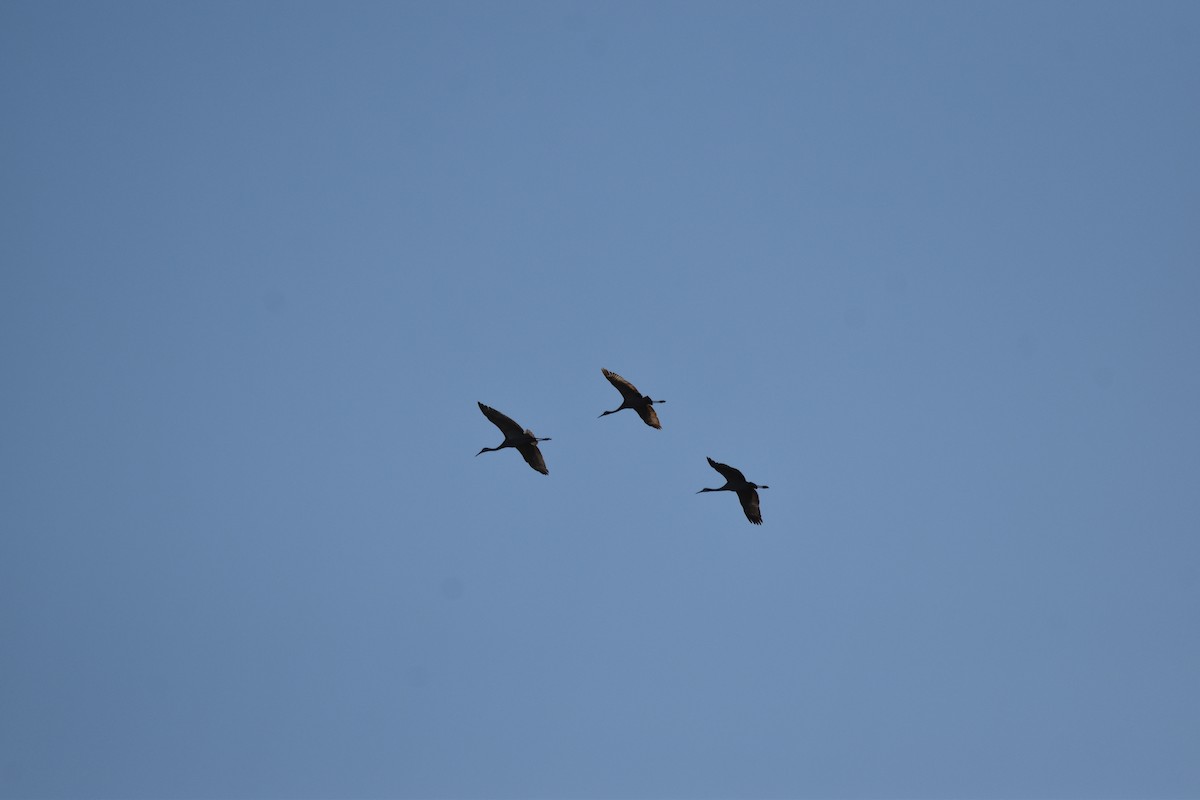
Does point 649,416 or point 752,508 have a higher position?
point 649,416

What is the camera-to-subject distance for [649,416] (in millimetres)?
60719

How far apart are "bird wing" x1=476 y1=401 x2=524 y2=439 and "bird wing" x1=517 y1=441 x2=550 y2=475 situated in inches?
24.9

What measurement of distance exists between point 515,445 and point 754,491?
9839 millimetres

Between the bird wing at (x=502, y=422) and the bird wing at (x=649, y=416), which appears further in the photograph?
the bird wing at (x=649, y=416)

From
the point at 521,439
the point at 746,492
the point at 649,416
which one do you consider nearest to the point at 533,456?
the point at 521,439

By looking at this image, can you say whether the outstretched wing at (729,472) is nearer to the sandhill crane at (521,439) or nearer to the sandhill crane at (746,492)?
the sandhill crane at (746,492)

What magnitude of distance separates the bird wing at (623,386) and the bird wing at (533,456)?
421 centimetres

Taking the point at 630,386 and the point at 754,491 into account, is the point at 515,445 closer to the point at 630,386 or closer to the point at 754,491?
the point at 630,386

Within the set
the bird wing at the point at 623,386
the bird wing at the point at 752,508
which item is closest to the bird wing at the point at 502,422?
the bird wing at the point at 623,386

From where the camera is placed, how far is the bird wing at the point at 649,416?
60.6 meters

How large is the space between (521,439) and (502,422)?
1165 mm

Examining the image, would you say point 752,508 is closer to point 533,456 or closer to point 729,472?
point 729,472

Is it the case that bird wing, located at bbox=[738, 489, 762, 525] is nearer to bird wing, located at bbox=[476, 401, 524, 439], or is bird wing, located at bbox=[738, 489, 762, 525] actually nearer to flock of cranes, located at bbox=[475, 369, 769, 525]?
flock of cranes, located at bbox=[475, 369, 769, 525]

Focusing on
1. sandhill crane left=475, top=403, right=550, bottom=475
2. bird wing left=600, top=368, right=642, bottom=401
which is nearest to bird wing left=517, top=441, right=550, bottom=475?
sandhill crane left=475, top=403, right=550, bottom=475
